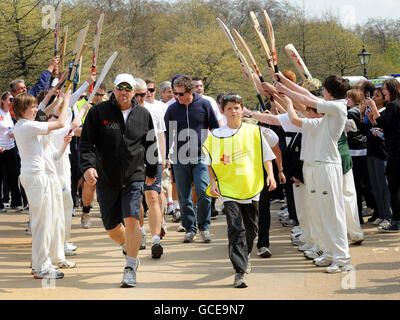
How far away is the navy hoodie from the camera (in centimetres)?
876

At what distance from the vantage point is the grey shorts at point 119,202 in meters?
6.09

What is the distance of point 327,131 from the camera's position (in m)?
6.47

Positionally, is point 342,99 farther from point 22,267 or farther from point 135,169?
point 22,267

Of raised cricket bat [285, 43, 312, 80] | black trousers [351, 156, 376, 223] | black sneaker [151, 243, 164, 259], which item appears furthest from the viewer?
black trousers [351, 156, 376, 223]

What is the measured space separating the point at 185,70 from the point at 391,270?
38487 millimetres

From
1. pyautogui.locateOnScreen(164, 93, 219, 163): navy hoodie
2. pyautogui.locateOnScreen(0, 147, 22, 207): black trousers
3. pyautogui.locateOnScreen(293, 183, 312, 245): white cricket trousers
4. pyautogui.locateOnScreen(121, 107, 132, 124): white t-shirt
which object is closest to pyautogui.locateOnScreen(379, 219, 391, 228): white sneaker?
pyautogui.locateOnScreen(293, 183, 312, 245): white cricket trousers

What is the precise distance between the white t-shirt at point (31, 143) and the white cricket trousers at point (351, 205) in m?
3.75

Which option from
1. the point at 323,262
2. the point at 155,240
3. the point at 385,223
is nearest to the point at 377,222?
the point at 385,223

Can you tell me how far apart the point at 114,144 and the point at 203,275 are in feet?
5.82

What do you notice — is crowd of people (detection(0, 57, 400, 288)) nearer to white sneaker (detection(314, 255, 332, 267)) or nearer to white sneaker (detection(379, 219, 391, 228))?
white sneaker (detection(314, 255, 332, 267))

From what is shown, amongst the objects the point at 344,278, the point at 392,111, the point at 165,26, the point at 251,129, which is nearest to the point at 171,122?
the point at 251,129

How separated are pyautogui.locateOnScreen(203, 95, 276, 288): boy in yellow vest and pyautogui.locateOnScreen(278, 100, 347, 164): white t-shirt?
0.60 m

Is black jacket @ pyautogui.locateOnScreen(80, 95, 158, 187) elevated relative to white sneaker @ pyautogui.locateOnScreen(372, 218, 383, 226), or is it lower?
elevated

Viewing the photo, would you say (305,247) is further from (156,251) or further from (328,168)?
(156,251)
